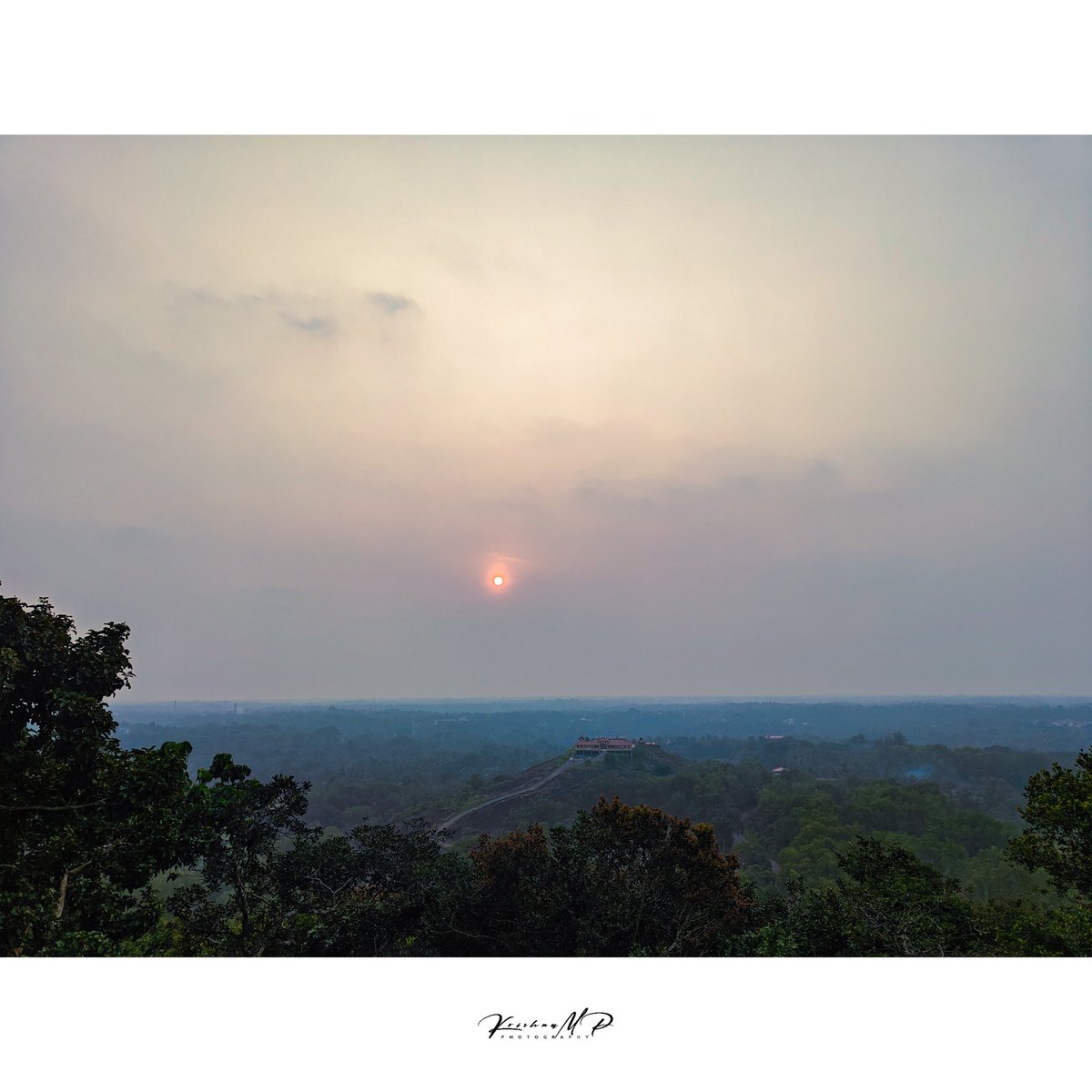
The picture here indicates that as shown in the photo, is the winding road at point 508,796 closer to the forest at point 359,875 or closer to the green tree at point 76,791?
the forest at point 359,875

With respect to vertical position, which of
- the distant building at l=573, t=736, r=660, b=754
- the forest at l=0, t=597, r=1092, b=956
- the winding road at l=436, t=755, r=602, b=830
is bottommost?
the winding road at l=436, t=755, r=602, b=830

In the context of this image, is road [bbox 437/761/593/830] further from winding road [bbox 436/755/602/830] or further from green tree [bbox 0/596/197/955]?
green tree [bbox 0/596/197/955]

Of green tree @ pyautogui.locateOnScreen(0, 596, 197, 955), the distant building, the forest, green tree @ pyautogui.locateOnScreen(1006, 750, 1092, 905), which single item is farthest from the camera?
the distant building

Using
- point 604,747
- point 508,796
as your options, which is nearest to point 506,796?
point 508,796

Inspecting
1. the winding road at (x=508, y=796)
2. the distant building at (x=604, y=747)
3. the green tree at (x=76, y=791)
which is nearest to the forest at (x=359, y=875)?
the green tree at (x=76, y=791)

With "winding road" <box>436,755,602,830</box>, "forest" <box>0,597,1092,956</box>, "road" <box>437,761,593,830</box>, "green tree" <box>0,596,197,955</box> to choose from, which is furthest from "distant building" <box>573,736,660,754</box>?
"green tree" <box>0,596,197,955</box>

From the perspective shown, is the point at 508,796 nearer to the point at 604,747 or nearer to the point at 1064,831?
the point at 604,747
